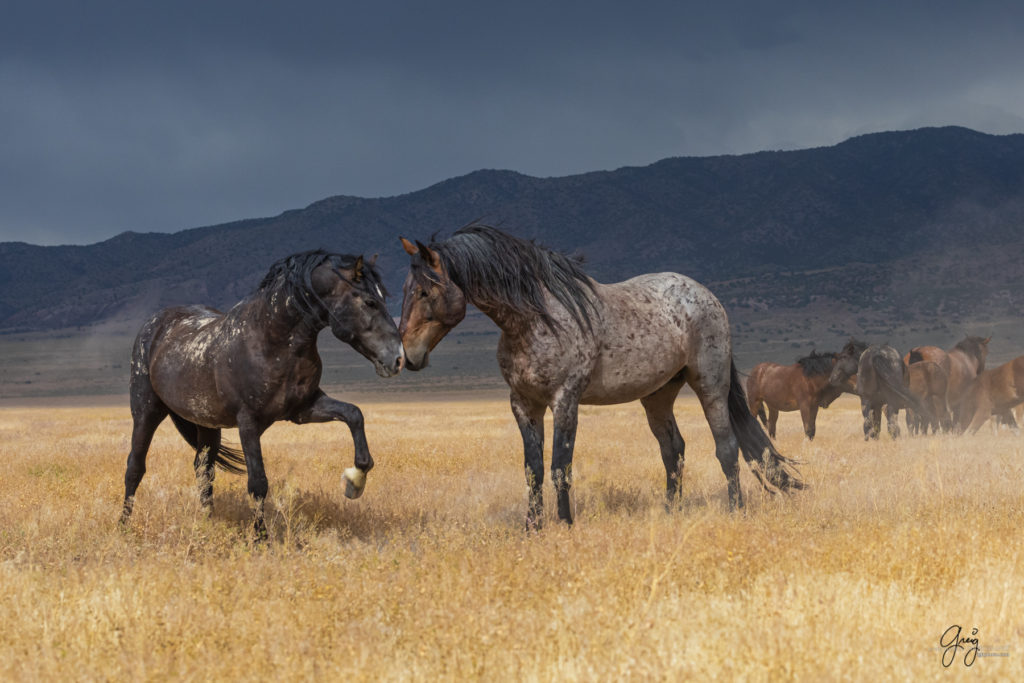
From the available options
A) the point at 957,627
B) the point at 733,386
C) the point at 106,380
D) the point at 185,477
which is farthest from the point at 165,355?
the point at 106,380

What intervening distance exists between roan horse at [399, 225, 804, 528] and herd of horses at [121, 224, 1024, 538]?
0.01 m

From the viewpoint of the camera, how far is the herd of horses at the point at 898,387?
17438 mm

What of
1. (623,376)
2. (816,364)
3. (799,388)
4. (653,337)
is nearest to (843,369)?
(816,364)

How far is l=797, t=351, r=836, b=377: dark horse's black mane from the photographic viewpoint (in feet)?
62.7

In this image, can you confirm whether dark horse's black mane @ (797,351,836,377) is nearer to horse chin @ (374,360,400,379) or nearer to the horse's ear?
the horse's ear

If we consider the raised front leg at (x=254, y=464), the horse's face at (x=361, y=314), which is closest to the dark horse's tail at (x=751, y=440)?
the horse's face at (x=361, y=314)

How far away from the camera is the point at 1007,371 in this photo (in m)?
18.3

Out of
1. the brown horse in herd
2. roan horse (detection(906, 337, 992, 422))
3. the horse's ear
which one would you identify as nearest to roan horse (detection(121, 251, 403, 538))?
the horse's ear

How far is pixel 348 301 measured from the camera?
272 inches

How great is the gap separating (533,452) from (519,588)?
2.02 meters

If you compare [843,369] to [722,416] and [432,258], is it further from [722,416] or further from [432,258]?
[432,258]

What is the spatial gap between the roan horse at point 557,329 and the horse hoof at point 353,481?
0.95 meters

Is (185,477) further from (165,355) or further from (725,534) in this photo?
(725,534)

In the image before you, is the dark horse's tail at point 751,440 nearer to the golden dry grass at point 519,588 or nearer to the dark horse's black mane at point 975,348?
the golden dry grass at point 519,588
